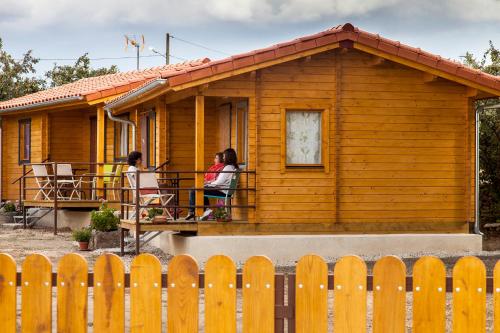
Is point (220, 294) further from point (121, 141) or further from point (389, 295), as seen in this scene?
point (121, 141)

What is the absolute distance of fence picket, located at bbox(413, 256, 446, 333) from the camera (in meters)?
6.51

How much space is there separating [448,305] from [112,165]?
45.6 feet

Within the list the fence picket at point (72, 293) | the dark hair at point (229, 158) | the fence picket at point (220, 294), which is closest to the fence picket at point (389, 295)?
the fence picket at point (220, 294)

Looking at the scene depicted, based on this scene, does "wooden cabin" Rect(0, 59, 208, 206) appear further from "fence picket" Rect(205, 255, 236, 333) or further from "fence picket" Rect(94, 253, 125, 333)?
"fence picket" Rect(205, 255, 236, 333)

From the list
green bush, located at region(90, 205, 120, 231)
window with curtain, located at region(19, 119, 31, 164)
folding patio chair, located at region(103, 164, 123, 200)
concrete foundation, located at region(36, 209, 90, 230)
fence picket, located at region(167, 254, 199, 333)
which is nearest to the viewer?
fence picket, located at region(167, 254, 199, 333)

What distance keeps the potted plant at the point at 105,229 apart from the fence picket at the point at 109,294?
11.8 metres

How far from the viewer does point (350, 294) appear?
6512 mm

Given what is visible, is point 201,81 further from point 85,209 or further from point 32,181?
point 32,181

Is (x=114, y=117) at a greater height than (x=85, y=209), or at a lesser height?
greater

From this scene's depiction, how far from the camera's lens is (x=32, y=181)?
27672 millimetres

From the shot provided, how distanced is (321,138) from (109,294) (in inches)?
398

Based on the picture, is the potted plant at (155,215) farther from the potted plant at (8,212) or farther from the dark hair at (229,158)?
the potted plant at (8,212)

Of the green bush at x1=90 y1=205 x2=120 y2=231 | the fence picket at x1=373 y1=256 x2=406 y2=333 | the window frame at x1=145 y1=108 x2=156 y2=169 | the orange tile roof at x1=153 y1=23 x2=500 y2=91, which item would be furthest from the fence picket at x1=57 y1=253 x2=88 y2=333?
the window frame at x1=145 y1=108 x2=156 y2=169

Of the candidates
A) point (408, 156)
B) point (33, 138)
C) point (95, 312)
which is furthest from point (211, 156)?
point (95, 312)
